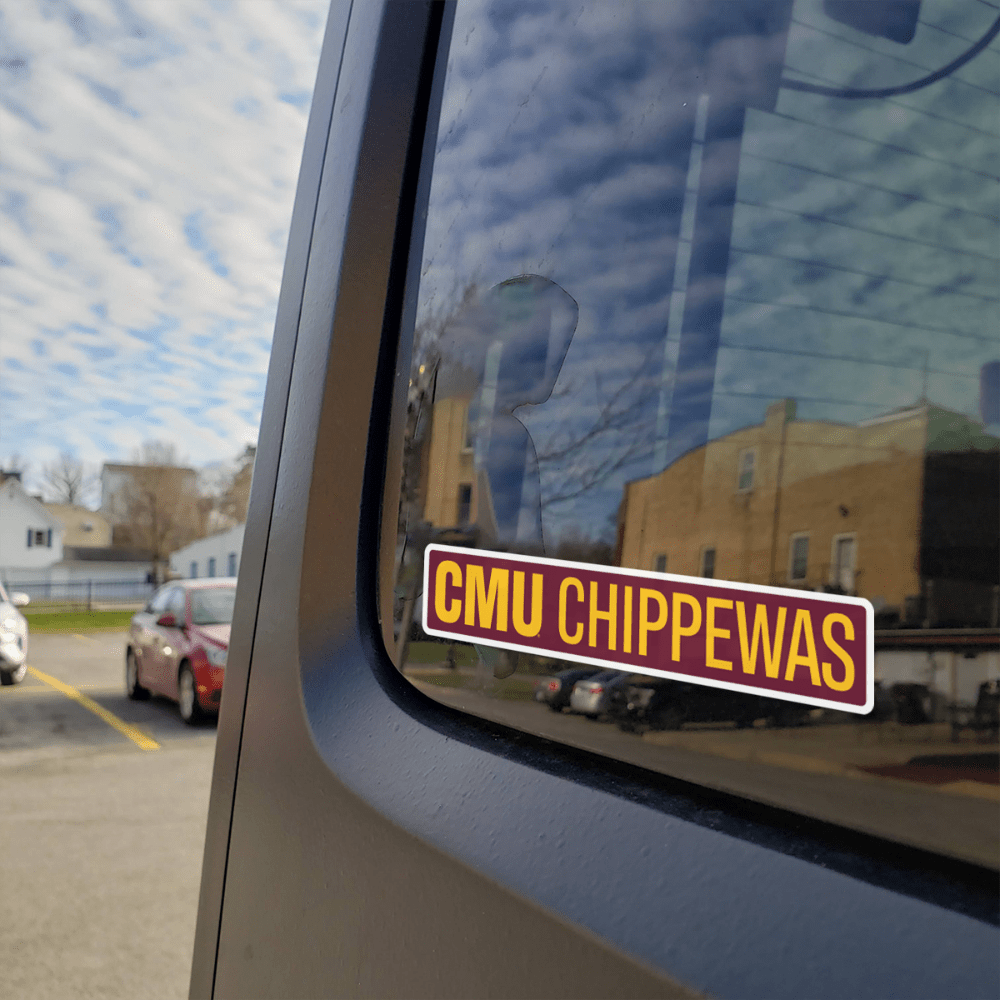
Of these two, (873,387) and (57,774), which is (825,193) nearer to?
(873,387)

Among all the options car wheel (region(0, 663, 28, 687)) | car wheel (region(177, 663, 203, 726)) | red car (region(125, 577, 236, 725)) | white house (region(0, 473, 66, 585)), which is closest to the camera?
A: red car (region(125, 577, 236, 725))

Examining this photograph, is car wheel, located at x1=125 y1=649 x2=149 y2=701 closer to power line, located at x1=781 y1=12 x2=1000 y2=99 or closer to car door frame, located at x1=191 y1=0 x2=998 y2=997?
car door frame, located at x1=191 y1=0 x2=998 y2=997

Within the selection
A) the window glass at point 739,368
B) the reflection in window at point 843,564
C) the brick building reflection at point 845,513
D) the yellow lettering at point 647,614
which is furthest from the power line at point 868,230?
the yellow lettering at point 647,614

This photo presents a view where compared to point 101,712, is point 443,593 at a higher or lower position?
higher

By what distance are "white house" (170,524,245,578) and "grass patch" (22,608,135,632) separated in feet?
36.0

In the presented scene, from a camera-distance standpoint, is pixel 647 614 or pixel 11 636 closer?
pixel 647 614

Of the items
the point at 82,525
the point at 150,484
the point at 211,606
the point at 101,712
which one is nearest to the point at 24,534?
the point at 150,484

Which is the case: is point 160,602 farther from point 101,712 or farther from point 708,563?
point 708,563

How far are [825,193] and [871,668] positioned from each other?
1.19ft

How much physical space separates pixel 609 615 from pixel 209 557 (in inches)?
1838

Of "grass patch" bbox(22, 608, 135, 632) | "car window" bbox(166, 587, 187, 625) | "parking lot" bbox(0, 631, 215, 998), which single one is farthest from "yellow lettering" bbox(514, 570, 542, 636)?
"grass patch" bbox(22, 608, 135, 632)

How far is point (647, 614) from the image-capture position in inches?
31.6

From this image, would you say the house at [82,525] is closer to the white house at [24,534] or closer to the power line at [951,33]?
the white house at [24,534]

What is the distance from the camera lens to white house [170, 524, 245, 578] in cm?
4291
